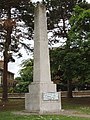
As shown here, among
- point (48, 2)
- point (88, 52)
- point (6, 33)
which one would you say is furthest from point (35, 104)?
point (48, 2)

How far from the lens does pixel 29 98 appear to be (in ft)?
67.0

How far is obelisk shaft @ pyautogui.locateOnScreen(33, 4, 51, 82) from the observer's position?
2038 cm

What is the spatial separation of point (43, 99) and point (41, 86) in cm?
73

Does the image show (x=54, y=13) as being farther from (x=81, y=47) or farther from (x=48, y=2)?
(x=81, y=47)

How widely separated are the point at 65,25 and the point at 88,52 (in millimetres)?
12592

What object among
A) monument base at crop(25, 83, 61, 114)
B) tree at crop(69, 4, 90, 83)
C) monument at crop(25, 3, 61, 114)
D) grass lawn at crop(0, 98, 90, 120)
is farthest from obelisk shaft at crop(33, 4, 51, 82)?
tree at crop(69, 4, 90, 83)

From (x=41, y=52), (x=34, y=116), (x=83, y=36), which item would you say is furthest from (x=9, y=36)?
(x=34, y=116)

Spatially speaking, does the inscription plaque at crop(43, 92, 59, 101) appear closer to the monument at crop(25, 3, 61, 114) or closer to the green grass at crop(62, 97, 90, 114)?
the monument at crop(25, 3, 61, 114)

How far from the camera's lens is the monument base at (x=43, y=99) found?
19.9 meters

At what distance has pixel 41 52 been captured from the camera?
20547 millimetres

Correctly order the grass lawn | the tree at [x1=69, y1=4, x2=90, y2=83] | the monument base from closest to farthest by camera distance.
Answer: the grass lawn
the monument base
the tree at [x1=69, y1=4, x2=90, y2=83]

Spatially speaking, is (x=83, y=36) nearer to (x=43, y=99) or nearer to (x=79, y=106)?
(x=79, y=106)

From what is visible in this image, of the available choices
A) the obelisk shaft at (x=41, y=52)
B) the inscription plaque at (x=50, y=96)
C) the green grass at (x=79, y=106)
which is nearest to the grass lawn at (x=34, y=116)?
the green grass at (x=79, y=106)

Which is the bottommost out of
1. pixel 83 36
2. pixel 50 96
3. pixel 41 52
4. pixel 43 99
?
pixel 43 99
